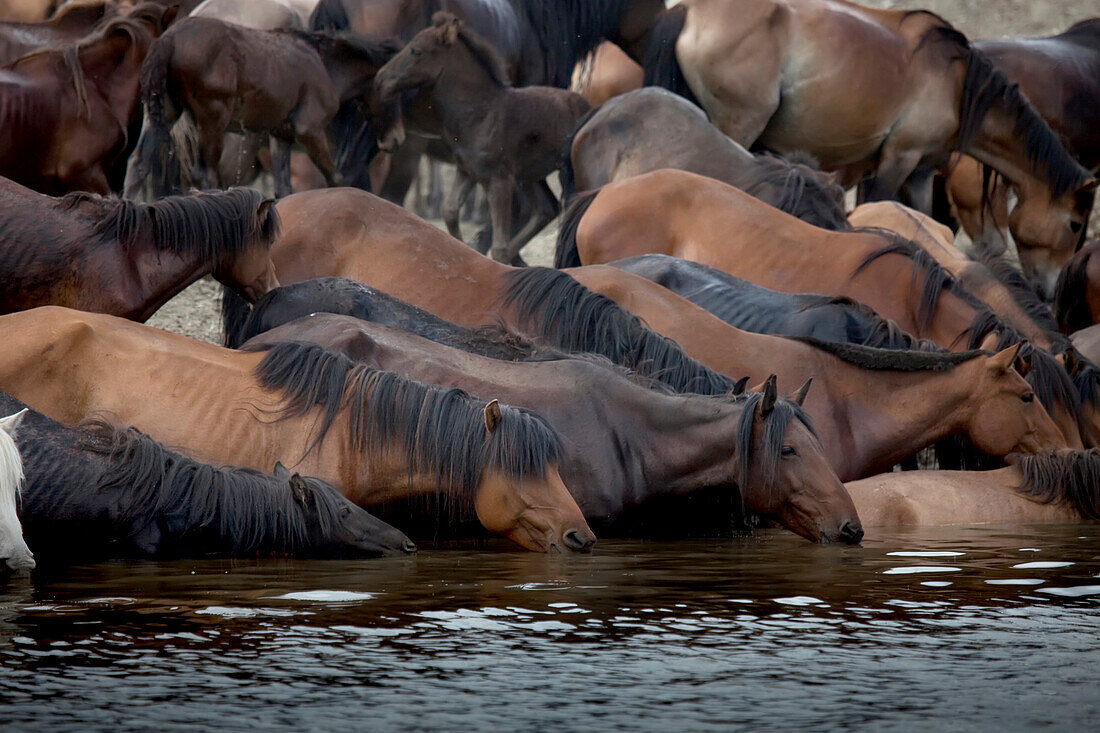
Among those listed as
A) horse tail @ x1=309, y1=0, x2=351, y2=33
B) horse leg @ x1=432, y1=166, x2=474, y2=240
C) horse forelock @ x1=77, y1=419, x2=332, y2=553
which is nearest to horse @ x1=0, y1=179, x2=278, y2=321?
horse forelock @ x1=77, y1=419, x2=332, y2=553

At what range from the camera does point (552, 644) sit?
372 centimetres

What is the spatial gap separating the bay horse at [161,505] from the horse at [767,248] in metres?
4.26

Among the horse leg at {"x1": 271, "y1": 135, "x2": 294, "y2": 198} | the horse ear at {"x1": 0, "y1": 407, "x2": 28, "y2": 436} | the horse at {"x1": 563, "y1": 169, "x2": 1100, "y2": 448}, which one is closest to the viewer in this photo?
the horse ear at {"x1": 0, "y1": 407, "x2": 28, "y2": 436}

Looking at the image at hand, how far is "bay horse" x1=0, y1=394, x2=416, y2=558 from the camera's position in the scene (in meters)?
5.05

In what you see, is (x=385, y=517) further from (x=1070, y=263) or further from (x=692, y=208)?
(x=1070, y=263)

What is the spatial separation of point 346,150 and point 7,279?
638 centimetres

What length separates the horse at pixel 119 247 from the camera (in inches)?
259

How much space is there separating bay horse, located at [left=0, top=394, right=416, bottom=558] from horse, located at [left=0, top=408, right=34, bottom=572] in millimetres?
346

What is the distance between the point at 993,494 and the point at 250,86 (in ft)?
19.7

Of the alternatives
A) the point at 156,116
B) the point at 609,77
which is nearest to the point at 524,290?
the point at 156,116

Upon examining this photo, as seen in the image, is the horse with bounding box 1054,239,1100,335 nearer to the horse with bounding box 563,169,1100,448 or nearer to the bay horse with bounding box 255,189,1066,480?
the horse with bounding box 563,169,1100,448

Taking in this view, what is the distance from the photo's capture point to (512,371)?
6.18m

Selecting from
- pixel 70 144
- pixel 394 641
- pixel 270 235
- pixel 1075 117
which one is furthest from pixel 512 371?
pixel 1075 117

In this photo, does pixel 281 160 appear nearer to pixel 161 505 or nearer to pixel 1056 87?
pixel 161 505
